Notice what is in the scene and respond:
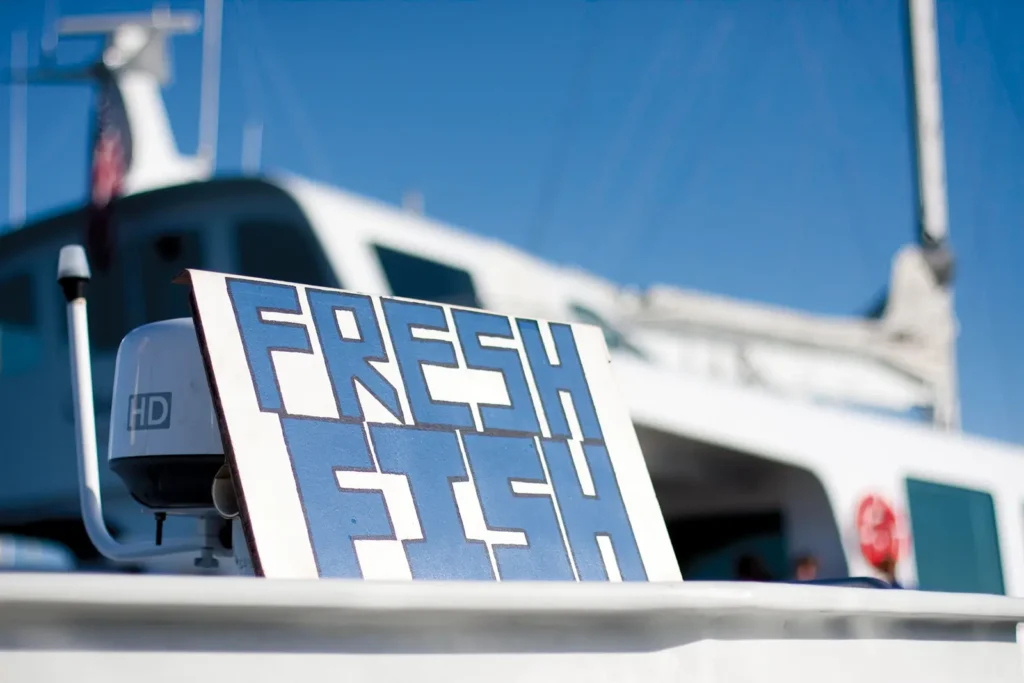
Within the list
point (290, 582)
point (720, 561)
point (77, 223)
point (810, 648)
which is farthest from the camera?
point (720, 561)

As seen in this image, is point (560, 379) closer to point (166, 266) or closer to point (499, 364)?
point (499, 364)

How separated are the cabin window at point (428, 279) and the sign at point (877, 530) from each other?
10.9 feet

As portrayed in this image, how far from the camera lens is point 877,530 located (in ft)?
27.8

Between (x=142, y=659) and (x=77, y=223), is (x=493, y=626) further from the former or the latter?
(x=77, y=223)

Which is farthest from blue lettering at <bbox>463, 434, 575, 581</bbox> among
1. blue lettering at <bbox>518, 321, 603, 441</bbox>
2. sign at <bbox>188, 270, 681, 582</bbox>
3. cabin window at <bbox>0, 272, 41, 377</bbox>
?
cabin window at <bbox>0, 272, 41, 377</bbox>

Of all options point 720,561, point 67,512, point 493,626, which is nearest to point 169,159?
point 67,512

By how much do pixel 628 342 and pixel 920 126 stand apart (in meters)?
6.09

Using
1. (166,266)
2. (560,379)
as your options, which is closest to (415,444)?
(560,379)

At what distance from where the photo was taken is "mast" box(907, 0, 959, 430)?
→ 39.5ft

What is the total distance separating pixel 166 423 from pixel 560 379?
0.91m

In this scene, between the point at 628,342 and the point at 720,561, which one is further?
the point at 720,561

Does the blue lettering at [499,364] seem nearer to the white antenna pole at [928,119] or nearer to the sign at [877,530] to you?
the sign at [877,530]

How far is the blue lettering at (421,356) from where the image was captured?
7.59ft

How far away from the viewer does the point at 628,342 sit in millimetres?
9031
